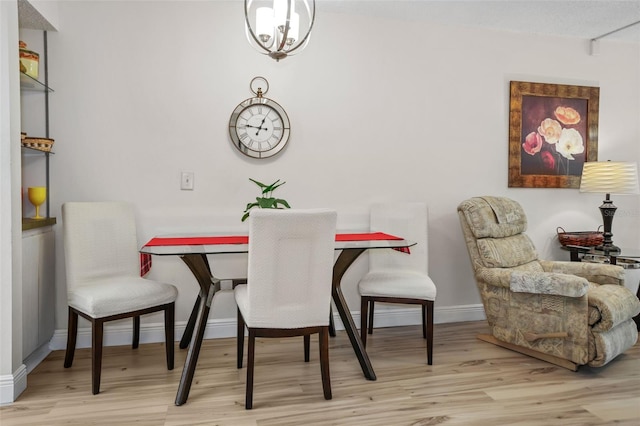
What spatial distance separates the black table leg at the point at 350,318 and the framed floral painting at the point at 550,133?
1875 mm

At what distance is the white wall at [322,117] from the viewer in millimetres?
3012

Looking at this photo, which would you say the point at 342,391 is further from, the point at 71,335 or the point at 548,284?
the point at 71,335

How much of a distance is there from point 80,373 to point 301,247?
1.55m

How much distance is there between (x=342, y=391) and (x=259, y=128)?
6.02ft

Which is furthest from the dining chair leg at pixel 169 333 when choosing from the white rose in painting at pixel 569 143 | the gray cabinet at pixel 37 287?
the white rose in painting at pixel 569 143

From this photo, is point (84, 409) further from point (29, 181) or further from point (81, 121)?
point (81, 121)

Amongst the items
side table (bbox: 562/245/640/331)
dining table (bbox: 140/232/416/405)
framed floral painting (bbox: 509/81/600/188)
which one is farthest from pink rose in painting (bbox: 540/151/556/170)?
dining table (bbox: 140/232/416/405)

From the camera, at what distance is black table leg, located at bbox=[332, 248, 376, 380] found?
252 centimetres

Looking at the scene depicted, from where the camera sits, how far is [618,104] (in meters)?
3.98

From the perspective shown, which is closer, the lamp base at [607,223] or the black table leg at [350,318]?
the black table leg at [350,318]

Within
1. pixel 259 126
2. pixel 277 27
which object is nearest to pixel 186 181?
pixel 259 126

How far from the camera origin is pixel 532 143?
12.3ft

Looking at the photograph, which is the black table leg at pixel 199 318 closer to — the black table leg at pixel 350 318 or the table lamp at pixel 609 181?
the black table leg at pixel 350 318

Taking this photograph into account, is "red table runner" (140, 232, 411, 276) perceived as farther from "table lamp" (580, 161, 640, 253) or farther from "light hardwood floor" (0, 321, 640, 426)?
"table lamp" (580, 161, 640, 253)
